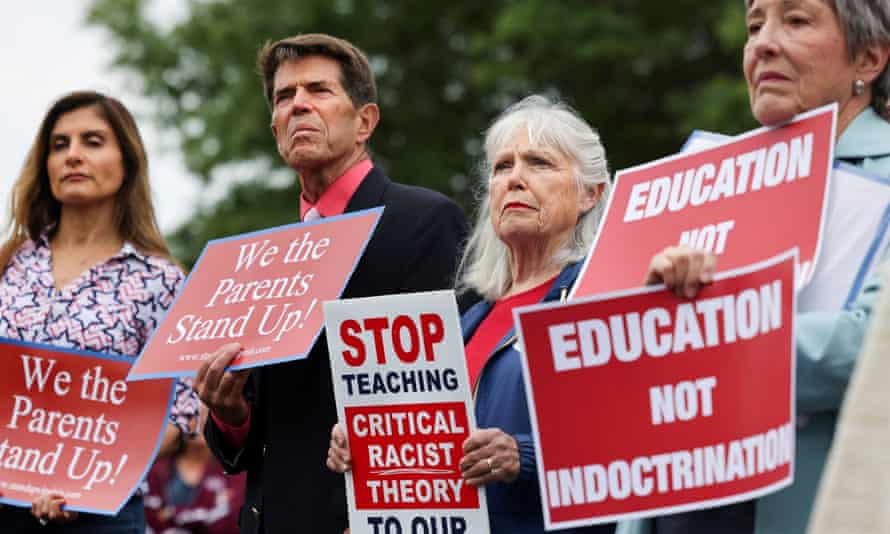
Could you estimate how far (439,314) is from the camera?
143 inches

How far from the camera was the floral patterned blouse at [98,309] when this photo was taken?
5.07 meters

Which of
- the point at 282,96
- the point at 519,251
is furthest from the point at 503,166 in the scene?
the point at 282,96

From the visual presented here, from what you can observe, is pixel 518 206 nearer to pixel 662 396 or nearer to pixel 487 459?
pixel 487 459

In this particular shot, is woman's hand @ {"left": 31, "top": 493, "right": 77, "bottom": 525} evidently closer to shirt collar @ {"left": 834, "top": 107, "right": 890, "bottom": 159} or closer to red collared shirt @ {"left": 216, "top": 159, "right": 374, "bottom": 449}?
red collared shirt @ {"left": 216, "top": 159, "right": 374, "bottom": 449}

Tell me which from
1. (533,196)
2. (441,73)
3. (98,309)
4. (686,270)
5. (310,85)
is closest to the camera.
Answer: (686,270)

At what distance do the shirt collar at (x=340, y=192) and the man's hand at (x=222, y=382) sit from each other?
2.03 feet

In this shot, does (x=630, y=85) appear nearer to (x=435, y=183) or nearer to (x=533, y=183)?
(x=435, y=183)

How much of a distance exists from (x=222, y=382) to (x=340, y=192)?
0.78m

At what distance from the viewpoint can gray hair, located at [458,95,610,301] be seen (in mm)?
4238

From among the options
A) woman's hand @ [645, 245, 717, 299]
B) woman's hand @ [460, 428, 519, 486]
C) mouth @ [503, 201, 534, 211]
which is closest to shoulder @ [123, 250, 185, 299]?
mouth @ [503, 201, 534, 211]

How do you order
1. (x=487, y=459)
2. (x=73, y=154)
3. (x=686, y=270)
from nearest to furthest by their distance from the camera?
1. (x=686, y=270)
2. (x=487, y=459)
3. (x=73, y=154)

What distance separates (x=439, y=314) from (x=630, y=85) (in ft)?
46.2

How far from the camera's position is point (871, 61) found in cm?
324

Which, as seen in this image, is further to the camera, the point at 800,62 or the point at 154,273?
the point at 154,273
